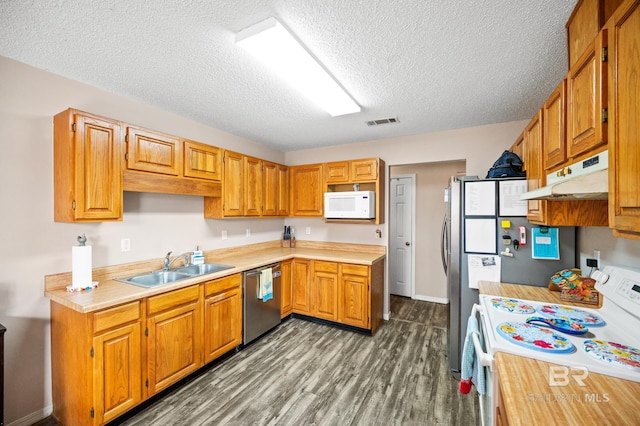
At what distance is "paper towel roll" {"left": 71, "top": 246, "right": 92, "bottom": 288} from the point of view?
1.89m

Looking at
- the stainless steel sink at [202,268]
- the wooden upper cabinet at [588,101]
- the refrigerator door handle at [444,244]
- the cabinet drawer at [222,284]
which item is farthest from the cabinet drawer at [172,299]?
the refrigerator door handle at [444,244]

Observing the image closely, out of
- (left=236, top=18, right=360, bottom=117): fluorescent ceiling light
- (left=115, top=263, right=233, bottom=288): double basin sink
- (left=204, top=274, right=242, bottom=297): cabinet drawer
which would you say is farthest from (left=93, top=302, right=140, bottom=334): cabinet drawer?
(left=236, top=18, right=360, bottom=117): fluorescent ceiling light

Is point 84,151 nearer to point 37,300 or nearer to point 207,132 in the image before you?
point 37,300

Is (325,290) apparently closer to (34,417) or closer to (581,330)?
(581,330)

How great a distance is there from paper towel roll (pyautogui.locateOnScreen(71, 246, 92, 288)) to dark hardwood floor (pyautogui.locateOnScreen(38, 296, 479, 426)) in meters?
1.06

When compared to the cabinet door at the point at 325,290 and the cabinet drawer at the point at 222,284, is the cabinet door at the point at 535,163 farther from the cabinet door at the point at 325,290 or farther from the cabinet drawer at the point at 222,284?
the cabinet drawer at the point at 222,284

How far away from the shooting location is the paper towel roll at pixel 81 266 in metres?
1.89

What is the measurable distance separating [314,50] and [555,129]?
4.96ft

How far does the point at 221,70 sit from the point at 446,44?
1542 millimetres

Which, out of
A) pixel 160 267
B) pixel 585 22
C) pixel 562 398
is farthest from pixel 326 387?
pixel 585 22

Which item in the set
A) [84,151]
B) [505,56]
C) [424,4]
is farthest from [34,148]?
[505,56]

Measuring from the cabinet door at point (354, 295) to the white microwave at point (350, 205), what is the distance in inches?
26.7

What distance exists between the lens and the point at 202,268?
116 inches

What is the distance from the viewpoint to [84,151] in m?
1.89
